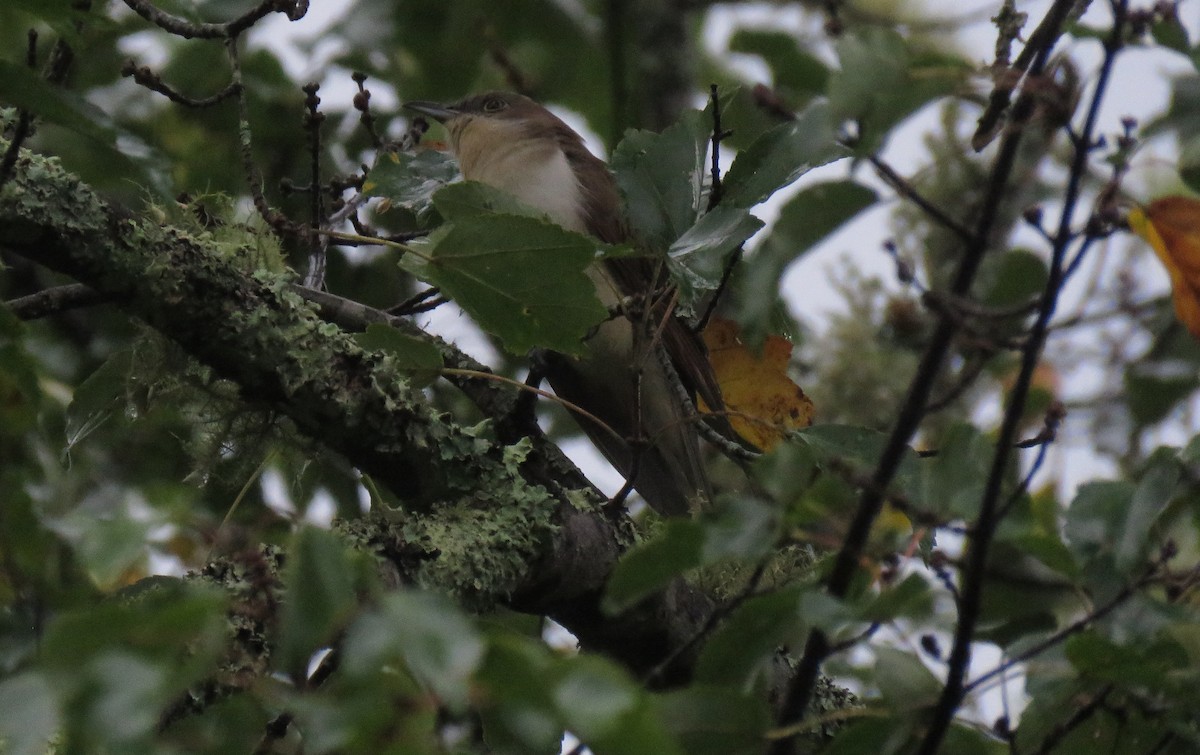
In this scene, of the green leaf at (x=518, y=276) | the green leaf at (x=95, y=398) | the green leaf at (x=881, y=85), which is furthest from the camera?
the green leaf at (x=95, y=398)

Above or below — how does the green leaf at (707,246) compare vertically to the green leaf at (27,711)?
above

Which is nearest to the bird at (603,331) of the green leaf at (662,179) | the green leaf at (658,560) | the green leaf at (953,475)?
the green leaf at (662,179)

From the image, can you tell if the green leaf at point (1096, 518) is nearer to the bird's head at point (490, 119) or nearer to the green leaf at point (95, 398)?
the green leaf at point (95, 398)

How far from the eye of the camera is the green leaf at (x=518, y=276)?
1998 millimetres

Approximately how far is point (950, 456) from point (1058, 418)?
204 millimetres

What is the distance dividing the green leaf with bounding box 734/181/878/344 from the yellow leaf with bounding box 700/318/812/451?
1.13 meters

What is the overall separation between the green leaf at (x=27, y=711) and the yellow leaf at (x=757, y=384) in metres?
1.74

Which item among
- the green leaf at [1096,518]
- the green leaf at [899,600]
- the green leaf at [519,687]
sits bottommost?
the green leaf at [519,687]

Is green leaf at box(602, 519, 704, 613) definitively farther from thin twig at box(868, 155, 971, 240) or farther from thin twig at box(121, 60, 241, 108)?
thin twig at box(121, 60, 241, 108)

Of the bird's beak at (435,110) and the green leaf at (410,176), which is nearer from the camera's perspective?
the green leaf at (410,176)

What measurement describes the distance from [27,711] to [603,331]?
2877 millimetres

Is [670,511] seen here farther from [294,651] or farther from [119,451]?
[294,651]

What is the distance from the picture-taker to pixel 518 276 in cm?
204

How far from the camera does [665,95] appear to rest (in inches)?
210
